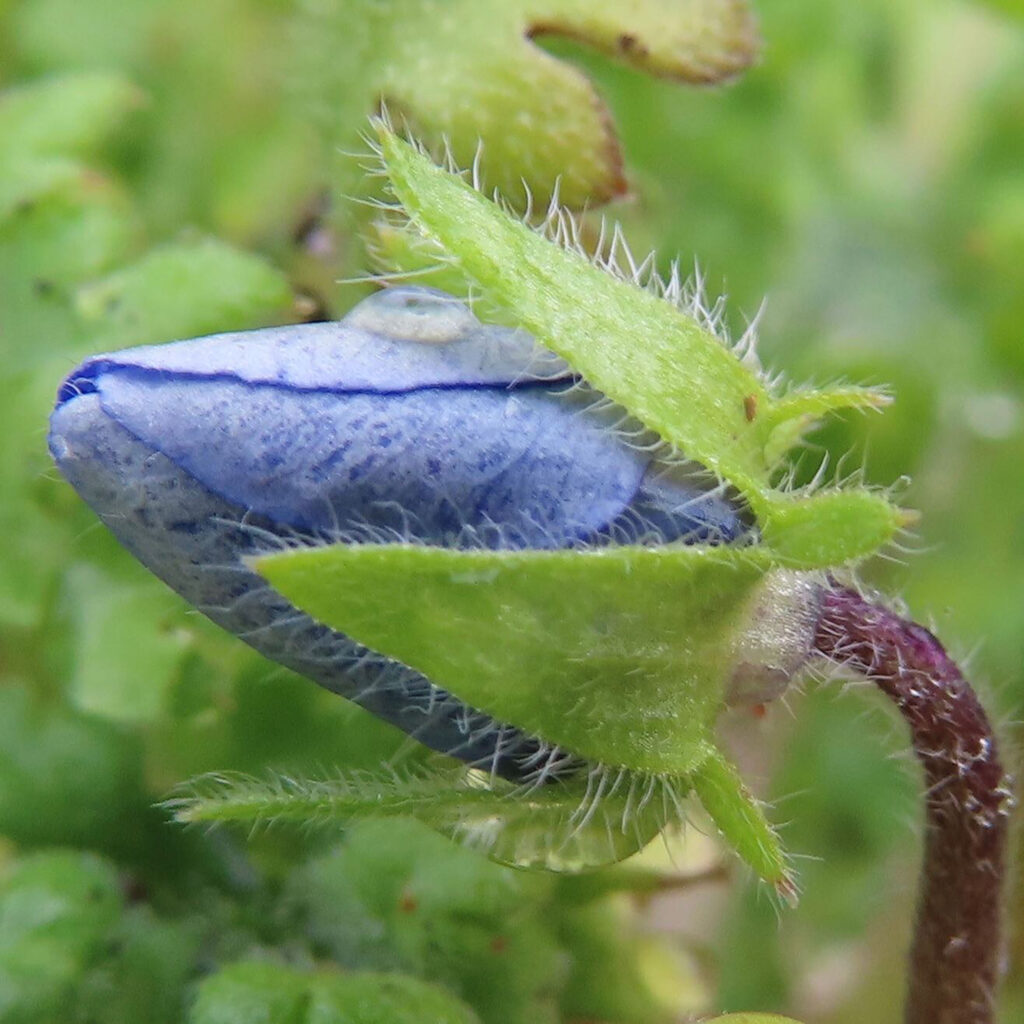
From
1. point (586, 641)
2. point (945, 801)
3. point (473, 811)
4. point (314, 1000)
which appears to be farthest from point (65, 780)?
point (945, 801)

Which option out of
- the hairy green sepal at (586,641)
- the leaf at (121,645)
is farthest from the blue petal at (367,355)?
the leaf at (121,645)

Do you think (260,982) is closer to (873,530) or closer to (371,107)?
(873,530)

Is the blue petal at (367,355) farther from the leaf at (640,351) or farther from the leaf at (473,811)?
the leaf at (473,811)

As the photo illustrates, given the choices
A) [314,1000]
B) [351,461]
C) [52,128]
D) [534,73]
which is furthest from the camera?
[52,128]

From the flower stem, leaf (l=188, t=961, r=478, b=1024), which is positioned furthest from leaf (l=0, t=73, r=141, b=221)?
the flower stem

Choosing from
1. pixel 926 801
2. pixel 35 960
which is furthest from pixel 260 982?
pixel 926 801

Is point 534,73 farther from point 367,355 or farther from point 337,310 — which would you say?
point 367,355
